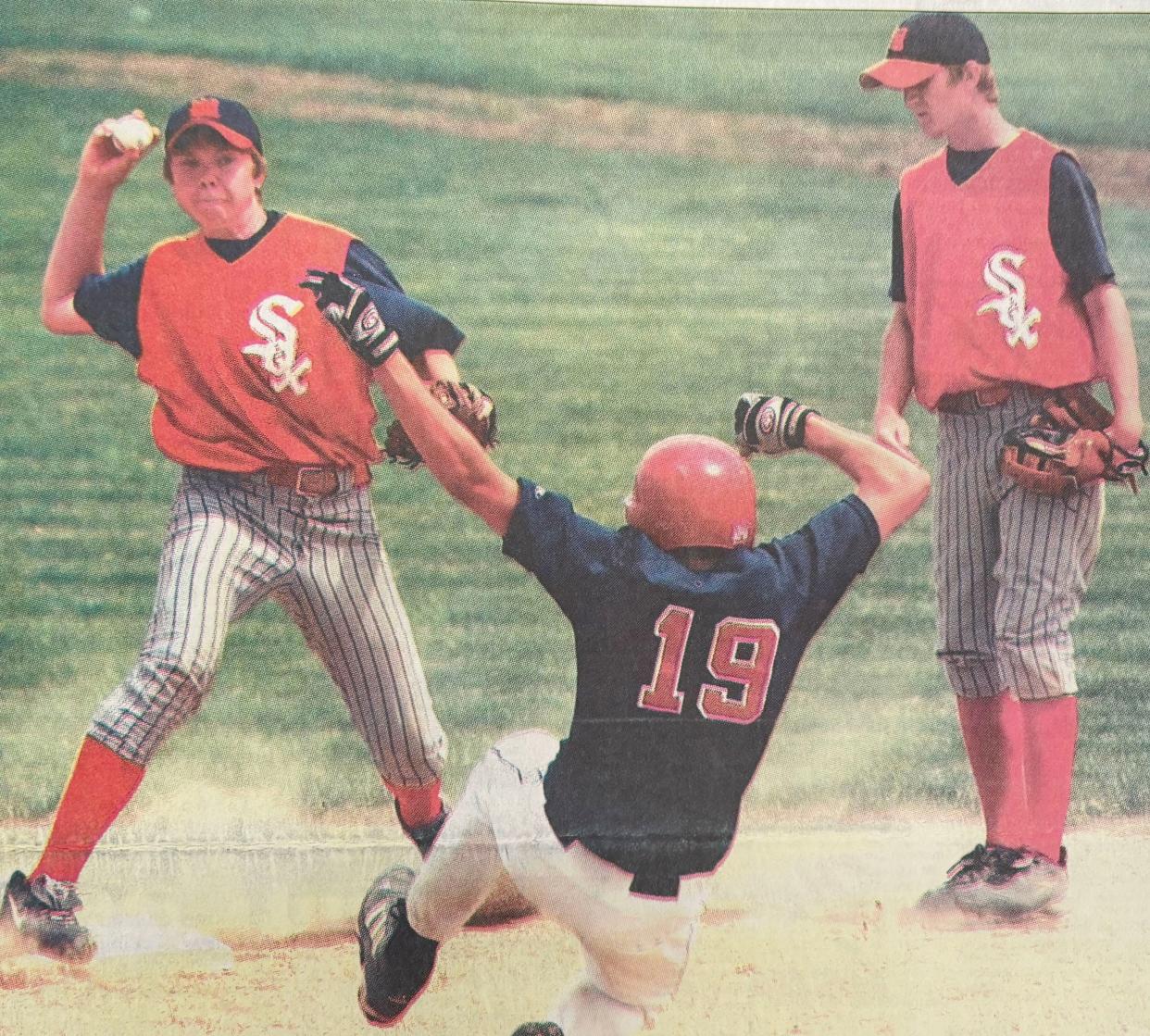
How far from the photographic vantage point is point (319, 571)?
446 cm

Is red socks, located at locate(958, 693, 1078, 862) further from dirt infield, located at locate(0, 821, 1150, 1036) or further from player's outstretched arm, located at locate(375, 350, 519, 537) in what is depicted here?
player's outstretched arm, located at locate(375, 350, 519, 537)

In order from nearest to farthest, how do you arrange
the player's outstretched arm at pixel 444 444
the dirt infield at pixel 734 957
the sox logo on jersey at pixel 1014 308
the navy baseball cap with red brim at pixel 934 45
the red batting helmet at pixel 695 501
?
the red batting helmet at pixel 695 501, the player's outstretched arm at pixel 444 444, the dirt infield at pixel 734 957, the sox logo on jersey at pixel 1014 308, the navy baseball cap with red brim at pixel 934 45

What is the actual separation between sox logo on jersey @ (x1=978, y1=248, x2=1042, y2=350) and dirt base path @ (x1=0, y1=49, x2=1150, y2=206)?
45cm

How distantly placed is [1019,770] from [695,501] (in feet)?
4.62

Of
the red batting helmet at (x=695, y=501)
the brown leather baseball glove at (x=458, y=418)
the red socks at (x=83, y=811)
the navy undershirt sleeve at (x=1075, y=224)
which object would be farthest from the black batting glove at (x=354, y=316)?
the navy undershirt sleeve at (x=1075, y=224)

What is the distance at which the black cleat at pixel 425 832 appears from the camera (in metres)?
4.54

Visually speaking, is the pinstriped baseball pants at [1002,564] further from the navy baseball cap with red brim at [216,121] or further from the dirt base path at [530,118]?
the navy baseball cap with red brim at [216,121]

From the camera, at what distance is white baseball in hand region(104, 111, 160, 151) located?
14.7 feet

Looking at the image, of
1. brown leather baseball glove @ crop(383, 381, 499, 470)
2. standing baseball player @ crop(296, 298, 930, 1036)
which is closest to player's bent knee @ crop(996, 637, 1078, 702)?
standing baseball player @ crop(296, 298, 930, 1036)

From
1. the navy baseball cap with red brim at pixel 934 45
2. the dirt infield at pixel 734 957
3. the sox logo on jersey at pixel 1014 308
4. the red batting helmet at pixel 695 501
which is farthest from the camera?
the navy baseball cap with red brim at pixel 934 45

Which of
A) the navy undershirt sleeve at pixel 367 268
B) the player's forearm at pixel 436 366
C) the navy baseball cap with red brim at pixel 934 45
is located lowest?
the player's forearm at pixel 436 366

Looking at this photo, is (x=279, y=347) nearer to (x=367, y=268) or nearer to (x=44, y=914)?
(x=367, y=268)

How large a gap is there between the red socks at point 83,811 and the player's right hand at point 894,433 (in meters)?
2.49

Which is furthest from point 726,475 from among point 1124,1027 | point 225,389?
point 1124,1027
